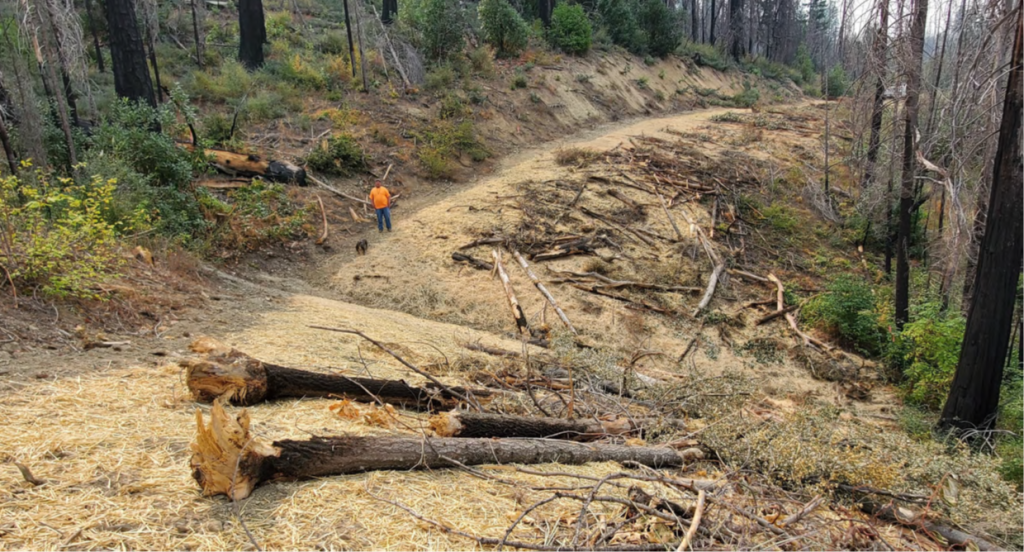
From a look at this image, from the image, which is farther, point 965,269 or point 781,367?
point 965,269

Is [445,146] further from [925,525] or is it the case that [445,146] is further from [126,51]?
[925,525]

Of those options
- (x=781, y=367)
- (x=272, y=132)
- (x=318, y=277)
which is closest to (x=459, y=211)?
(x=318, y=277)

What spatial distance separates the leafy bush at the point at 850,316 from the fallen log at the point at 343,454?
7.21 m

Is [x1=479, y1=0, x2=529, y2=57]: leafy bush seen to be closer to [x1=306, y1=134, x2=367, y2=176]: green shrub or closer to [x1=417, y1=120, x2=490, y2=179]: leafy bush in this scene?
[x1=417, y1=120, x2=490, y2=179]: leafy bush

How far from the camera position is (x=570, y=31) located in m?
24.9

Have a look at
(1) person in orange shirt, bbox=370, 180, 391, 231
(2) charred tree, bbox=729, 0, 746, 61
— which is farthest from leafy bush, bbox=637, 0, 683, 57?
(1) person in orange shirt, bbox=370, 180, 391, 231

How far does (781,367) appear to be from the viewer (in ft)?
31.3

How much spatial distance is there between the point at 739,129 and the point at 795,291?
1176 cm

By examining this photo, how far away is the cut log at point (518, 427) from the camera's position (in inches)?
156

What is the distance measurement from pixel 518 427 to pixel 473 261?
23.4ft

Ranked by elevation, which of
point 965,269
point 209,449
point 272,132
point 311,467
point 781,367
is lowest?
point 781,367

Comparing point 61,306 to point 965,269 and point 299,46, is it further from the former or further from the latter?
point 299,46

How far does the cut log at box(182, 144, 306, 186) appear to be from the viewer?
40.4 feet

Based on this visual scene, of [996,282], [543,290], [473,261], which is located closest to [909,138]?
[996,282]
